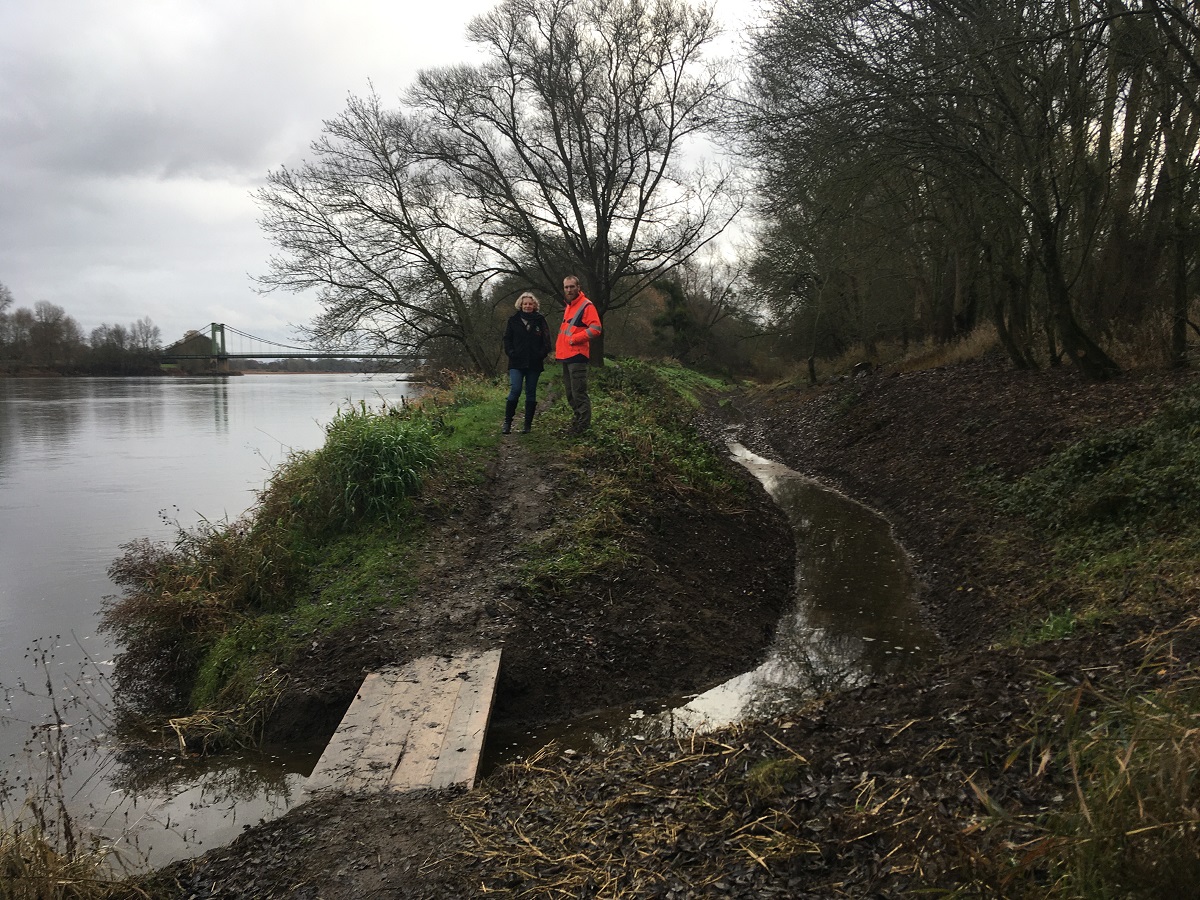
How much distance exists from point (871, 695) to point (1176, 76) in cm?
970

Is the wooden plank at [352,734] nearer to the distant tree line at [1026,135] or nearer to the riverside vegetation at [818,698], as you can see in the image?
the riverside vegetation at [818,698]

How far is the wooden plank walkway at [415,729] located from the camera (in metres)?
4.29

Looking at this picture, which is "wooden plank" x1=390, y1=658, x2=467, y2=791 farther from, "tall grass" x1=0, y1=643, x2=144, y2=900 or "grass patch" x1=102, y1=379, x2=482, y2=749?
"tall grass" x1=0, y1=643, x2=144, y2=900

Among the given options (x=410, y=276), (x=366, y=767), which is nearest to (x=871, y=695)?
(x=366, y=767)

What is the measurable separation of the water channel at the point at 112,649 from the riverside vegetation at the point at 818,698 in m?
0.44

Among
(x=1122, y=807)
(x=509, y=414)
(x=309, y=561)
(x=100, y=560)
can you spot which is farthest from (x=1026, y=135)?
(x=100, y=560)

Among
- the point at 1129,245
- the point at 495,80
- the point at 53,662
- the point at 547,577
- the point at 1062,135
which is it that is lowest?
the point at 53,662

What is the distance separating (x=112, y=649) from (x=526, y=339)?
5.89 meters

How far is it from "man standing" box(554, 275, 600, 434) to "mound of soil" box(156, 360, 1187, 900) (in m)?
1.14

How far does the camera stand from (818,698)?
4.71m

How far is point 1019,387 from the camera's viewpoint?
12.4 meters

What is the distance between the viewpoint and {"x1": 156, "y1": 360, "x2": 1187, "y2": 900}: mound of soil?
299 cm

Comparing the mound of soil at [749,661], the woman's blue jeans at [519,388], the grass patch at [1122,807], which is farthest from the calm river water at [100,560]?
the grass patch at [1122,807]

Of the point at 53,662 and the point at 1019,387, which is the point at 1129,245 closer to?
the point at 1019,387
